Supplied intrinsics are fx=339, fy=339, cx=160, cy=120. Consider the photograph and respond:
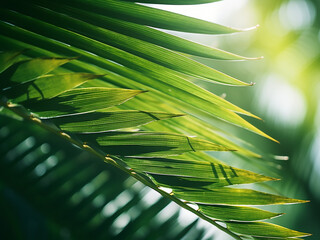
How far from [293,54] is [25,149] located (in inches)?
43.1

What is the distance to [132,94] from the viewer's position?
0.38 m

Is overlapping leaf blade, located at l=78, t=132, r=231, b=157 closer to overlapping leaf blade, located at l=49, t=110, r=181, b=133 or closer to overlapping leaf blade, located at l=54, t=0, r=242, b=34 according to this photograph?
overlapping leaf blade, located at l=49, t=110, r=181, b=133

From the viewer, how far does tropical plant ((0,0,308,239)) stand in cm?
39

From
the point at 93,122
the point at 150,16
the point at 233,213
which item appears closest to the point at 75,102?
the point at 93,122

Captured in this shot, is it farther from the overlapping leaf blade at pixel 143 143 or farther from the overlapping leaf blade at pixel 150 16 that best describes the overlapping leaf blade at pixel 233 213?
the overlapping leaf blade at pixel 150 16

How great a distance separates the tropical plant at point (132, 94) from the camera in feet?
1.28

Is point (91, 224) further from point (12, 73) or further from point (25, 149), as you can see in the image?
point (12, 73)

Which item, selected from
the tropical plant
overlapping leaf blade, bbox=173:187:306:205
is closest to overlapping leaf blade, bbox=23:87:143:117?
the tropical plant

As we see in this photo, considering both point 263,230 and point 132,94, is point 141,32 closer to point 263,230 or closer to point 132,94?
point 132,94

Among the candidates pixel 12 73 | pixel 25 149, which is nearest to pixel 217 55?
pixel 12 73

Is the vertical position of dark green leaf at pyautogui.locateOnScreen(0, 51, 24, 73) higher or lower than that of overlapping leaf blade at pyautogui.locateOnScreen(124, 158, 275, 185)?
higher

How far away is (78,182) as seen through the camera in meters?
0.89

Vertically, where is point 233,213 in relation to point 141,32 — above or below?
below

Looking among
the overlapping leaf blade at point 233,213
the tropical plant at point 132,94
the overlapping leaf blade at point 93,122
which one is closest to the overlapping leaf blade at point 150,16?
the tropical plant at point 132,94
